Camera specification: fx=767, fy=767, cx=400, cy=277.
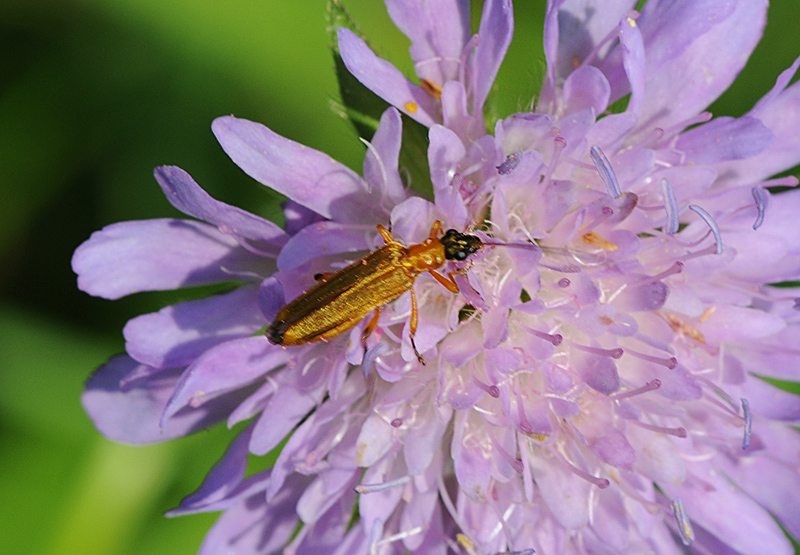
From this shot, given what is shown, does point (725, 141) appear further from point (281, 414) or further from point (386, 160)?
point (281, 414)

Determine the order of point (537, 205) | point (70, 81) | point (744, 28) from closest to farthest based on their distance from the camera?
1. point (537, 205)
2. point (744, 28)
3. point (70, 81)

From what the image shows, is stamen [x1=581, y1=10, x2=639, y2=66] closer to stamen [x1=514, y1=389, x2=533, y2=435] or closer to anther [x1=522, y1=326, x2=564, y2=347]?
anther [x1=522, y1=326, x2=564, y2=347]

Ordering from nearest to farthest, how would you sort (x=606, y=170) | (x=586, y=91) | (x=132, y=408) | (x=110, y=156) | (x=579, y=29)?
(x=606, y=170) < (x=586, y=91) < (x=579, y=29) < (x=132, y=408) < (x=110, y=156)

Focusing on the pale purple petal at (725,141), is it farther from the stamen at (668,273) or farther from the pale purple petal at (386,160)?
the pale purple petal at (386,160)

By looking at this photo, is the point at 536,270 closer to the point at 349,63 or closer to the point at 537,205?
the point at 537,205

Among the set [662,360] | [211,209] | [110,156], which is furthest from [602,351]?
[110,156]

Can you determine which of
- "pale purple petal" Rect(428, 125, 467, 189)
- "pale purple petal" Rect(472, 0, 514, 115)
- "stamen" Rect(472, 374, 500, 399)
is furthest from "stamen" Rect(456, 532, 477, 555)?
"pale purple petal" Rect(472, 0, 514, 115)

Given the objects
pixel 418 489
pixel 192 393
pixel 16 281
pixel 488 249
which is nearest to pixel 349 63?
pixel 488 249
